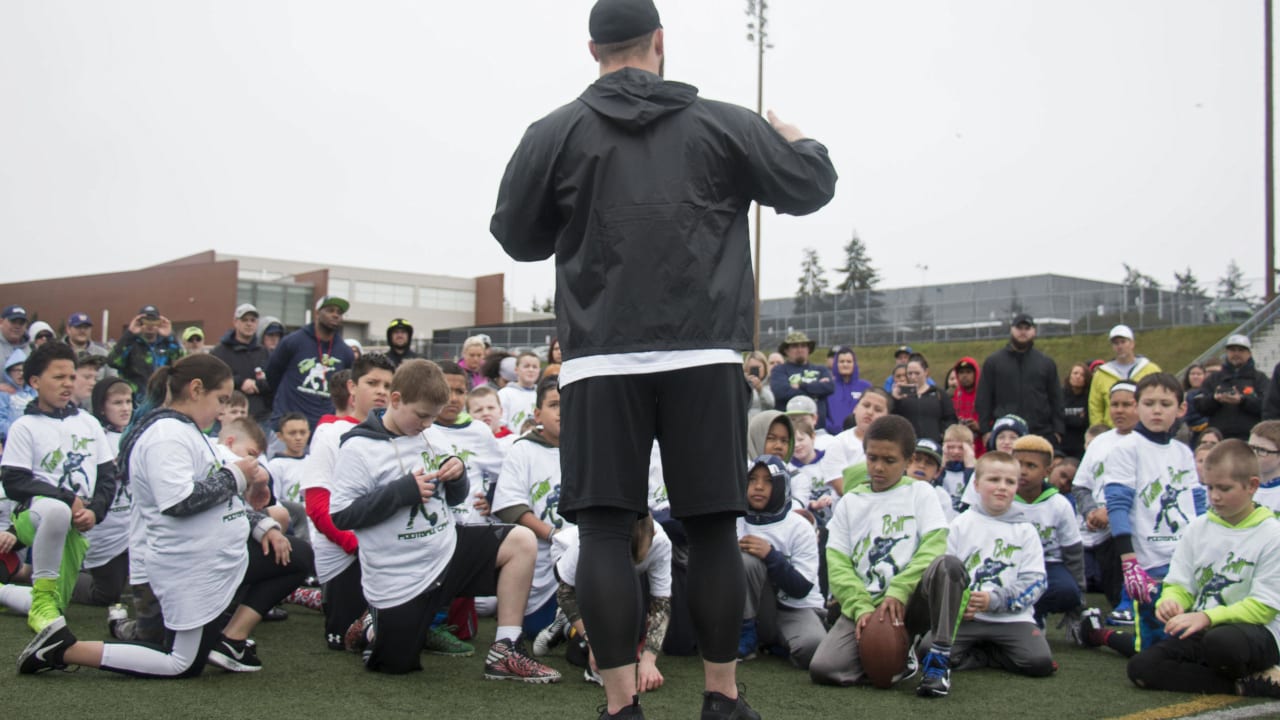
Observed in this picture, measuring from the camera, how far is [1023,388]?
999 centimetres

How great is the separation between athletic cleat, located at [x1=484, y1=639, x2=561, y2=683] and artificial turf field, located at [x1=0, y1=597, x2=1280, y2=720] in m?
0.09

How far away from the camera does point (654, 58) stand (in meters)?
2.99

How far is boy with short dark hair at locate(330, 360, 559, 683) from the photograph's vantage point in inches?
179

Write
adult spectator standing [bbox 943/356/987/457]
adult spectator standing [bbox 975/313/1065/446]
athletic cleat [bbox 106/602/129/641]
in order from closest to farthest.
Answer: athletic cleat [bbox 106/602/129/641] → adult spectator standing [bbox 975/313/1065/446] → adult spectator standing [bbox 943/356/987/457]

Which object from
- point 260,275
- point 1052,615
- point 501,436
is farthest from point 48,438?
point 260,275

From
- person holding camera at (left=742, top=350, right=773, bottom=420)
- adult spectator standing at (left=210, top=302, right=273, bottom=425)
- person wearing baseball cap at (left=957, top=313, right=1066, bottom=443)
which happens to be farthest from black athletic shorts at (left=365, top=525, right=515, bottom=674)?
person wearing baseball cap at (left=957, top=313, right=1066, bottom=443)

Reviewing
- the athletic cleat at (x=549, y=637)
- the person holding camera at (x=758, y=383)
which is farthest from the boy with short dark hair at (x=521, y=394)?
the athletic cleat at (x=549, y=637)

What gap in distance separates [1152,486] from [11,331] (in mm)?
9634

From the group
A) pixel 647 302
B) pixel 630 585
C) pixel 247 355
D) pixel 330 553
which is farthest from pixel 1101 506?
pixel 247 355

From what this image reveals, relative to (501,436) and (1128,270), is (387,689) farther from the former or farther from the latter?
(1128,270)

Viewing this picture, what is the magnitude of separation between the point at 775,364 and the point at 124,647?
7.96 metres

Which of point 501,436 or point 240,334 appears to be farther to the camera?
point 240,334

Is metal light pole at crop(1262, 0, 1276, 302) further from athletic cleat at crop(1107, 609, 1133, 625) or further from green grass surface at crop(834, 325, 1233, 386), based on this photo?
athletic cleat at crop(1107, 609, 1133, 625)

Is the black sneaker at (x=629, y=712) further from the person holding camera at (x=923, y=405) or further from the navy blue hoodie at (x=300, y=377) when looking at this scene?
the person holding camera at (x=923, y=405)
